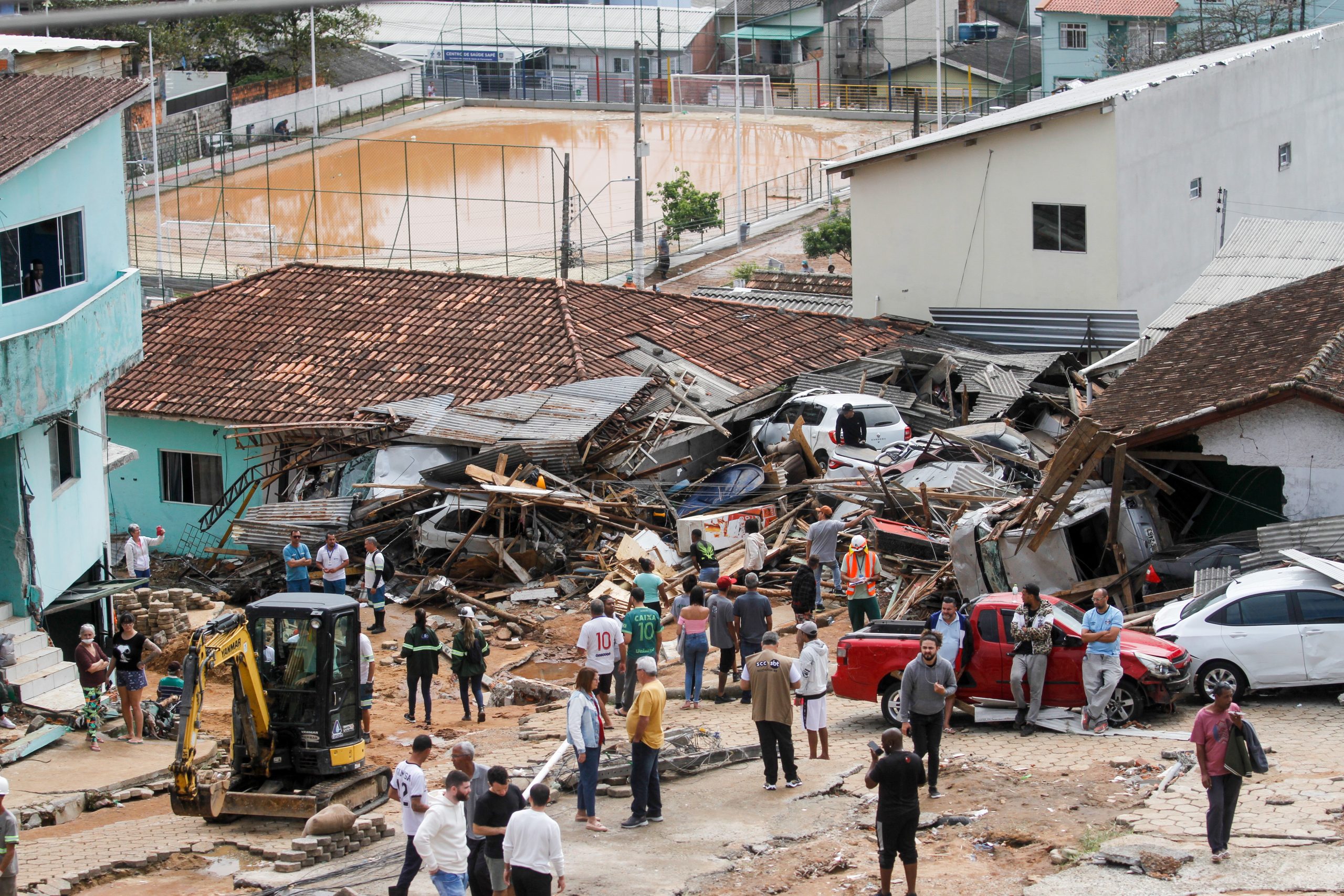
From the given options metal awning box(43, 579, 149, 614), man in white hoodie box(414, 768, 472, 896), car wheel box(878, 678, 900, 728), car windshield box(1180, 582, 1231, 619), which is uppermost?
car windshield box(1180, 582, 1231, 619)

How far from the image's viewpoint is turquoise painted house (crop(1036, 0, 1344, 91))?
62469 mm

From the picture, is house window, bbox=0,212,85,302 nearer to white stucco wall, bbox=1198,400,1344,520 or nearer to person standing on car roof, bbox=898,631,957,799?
person standing on car roof, bbox=898,631,957,799

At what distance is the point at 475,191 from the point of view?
69000mm

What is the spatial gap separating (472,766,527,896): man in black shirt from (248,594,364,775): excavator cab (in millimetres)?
3725

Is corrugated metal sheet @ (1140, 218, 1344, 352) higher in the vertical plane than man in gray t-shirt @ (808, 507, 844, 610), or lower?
higher

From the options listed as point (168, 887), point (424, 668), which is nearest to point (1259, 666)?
point (424, 668)

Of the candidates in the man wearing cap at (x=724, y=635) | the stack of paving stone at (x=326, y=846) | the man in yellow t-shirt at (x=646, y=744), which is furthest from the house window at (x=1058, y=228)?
the stack of paving stone at (x=326, y=846)

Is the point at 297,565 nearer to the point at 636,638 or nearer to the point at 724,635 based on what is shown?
the point at 636,638

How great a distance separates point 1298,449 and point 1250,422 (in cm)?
64

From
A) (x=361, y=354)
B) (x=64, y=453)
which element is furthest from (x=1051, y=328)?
(x=64, y=453)

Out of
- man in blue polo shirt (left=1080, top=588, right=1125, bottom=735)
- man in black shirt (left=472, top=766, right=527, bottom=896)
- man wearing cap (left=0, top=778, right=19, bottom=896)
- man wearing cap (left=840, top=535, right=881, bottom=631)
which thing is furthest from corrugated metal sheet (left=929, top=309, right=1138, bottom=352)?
man wearing cap (left=0, top=778, right=19, bottom=896)

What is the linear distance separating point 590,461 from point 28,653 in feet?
32.0

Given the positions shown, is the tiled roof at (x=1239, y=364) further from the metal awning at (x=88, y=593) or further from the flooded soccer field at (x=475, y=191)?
the flooded soccer field at (x=475, y=191)

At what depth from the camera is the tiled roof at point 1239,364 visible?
61.6ft
